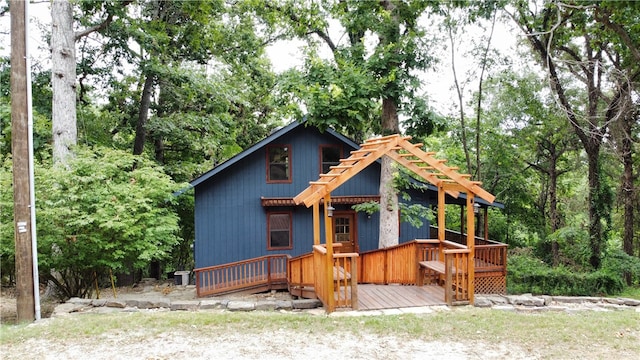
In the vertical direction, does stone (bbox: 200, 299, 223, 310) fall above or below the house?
below

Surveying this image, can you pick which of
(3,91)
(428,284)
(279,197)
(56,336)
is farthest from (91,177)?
(428,284)

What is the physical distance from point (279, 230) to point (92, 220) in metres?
5.91

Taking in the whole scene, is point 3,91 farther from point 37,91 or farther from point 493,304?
point 493,304

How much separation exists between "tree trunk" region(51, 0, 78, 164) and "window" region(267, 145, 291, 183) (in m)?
5.40

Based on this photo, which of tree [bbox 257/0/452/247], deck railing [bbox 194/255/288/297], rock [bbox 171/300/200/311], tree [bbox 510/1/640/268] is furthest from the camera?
tree [bbox 510/1/640/268]

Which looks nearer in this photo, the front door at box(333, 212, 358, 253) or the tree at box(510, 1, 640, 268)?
the tree at box(510, 1, 640, 268)

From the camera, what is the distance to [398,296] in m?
8.43

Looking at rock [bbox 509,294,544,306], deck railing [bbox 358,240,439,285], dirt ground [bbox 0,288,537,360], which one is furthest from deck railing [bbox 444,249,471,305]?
dirt ground [bbox 0,288,537,360]

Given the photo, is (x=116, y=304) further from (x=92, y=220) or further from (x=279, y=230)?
(x=279, y=230)

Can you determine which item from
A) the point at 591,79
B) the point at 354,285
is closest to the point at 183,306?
the point at 354,285

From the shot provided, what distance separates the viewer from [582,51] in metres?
15.0

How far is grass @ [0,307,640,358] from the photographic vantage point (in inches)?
228

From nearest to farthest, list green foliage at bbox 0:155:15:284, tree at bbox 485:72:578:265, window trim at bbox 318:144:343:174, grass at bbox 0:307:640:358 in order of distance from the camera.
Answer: grass at bbox 0:307:640:358, green foliage at bbox 0:155:15:284, window trim at bbox 318:144:343:174, tree at bbox 485:72:578:265

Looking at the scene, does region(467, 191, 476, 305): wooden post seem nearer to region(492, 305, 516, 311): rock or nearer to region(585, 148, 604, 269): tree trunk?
region(492, 305, 516, 311): rock
